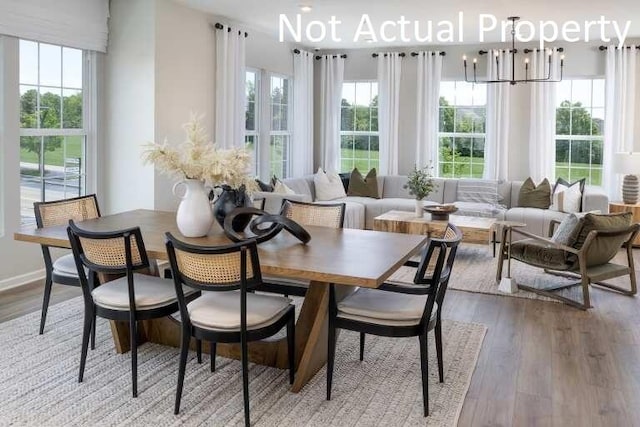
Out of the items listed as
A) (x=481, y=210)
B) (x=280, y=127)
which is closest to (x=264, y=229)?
(x=481, y=210)

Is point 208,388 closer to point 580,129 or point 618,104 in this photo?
point 618,104

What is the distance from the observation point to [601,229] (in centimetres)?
468

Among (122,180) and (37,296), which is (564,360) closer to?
(37,296)

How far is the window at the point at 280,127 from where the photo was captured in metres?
8.16

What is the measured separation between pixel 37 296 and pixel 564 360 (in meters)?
3.80

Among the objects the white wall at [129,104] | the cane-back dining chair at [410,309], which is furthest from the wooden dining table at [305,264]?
the white wall at [129,104]

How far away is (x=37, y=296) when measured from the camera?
186 inches

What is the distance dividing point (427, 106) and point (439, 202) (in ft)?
4.50

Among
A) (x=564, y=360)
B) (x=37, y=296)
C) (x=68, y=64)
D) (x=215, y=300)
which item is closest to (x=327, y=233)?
(x=215, y=300)

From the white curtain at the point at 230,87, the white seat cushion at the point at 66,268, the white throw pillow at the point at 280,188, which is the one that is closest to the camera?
the white seat cushion at the point at 66,268

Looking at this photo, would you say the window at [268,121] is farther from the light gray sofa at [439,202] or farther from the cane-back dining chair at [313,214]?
the cane-back dining chair at [313,214]

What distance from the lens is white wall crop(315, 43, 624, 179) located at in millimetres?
7934

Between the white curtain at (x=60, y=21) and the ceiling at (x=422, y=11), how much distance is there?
811 mm

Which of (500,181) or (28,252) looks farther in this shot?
(500,181)
